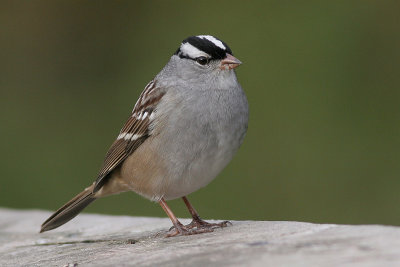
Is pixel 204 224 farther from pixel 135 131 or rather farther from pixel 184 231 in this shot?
pixel 135 131

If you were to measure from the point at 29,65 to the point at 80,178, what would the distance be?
140 centimetres

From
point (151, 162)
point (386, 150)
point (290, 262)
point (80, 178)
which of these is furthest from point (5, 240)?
point (386, 150)

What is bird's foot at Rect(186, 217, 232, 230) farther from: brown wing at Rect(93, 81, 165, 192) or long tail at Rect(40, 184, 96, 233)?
long tail at Rect(40, 184, 96, 233)

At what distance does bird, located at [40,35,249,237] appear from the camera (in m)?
3.70

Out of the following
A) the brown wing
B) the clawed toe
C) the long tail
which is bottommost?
Answer: the long tail

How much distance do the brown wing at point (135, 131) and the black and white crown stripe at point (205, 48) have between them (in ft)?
0.81

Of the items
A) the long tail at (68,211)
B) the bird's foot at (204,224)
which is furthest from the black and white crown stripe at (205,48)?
the long tail at (68,211)

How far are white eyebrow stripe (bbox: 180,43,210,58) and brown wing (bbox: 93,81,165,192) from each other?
234 mm

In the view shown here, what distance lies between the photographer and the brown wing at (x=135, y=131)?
3912 mm

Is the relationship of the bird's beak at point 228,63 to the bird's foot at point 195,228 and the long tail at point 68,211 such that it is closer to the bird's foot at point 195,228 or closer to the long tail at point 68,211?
the bird's foot at point 195,228

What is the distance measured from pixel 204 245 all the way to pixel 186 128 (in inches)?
31.3

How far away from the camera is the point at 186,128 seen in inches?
146

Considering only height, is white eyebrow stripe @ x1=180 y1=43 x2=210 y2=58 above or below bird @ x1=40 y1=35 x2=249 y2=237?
above

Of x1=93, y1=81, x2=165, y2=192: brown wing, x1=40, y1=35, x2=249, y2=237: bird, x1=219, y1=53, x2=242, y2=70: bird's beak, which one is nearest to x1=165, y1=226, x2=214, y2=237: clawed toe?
x1=40, y1=35, x2=249, y2=237: bird
